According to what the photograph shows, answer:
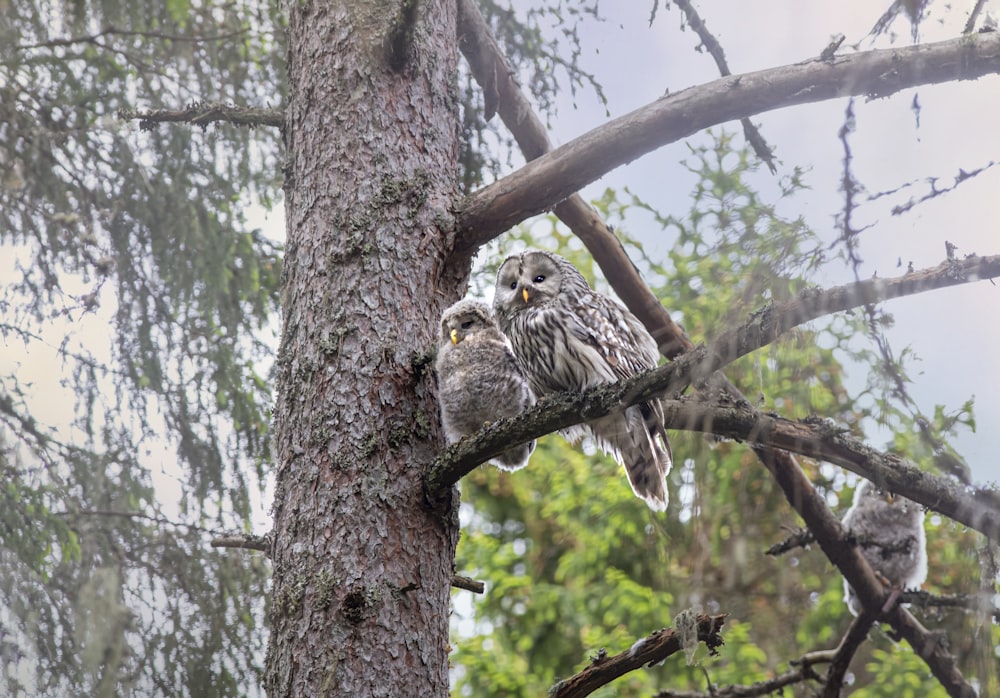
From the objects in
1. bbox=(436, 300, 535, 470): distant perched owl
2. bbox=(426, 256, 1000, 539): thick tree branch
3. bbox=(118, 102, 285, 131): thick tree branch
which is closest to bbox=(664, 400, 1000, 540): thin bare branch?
bbox=(426, 256, 1000, 539): thick tree branch

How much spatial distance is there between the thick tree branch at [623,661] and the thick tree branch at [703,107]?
133 centimetres

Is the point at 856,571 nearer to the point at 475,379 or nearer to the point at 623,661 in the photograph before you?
the point at 475,379

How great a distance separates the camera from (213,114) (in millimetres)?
3590

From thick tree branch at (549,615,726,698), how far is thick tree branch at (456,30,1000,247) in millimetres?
1335

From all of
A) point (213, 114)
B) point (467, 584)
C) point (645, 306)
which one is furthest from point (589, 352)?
point (213, 114)

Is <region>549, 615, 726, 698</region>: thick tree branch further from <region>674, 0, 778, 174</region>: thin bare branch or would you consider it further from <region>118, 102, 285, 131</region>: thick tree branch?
<region>118, 102, 285, 131</region>: thick tree branch

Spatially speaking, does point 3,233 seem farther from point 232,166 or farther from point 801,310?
point 801,310

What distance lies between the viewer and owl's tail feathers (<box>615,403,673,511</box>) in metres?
3.39

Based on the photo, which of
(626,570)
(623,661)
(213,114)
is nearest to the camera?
(623,661)

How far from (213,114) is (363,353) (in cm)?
134

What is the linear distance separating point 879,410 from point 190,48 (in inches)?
147

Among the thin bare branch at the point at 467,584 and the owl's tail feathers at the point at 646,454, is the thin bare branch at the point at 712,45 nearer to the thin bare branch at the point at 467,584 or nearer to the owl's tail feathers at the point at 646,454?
the owl's tail feathers at the point at 646,454

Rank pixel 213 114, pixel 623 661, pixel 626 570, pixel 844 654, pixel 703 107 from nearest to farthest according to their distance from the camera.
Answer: pixel 623 661 < pixel 703 107 < pixel 213 114 < pixel 844 654 < pixel 626 570

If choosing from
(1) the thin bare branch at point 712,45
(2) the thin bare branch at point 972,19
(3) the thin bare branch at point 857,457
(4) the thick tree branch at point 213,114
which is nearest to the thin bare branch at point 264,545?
(3) the thin bare branch at point 857,457
